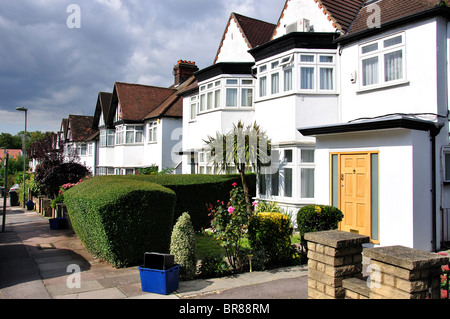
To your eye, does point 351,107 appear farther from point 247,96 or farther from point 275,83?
point 247,96

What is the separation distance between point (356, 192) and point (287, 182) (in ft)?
9.76

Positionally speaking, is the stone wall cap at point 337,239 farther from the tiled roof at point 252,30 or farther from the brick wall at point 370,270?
the tiled roof at point 252,30

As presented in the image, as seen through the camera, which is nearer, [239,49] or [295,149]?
[295,149]

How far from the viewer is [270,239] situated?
7738 mm

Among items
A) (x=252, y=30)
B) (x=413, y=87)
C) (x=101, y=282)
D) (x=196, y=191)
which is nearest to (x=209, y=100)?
(x=252, y=30)

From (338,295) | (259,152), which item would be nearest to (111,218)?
(338,295)

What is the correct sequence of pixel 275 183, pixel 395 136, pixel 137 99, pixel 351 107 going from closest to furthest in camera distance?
pixel 395 136
pixel 351 107
pixel 275 183
pixel 137 99

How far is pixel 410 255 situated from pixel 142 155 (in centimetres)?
2469

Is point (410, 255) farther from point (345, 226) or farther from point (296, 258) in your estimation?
point (345, 226)

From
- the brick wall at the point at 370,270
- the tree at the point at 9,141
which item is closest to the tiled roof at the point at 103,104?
the brick wall at the point at 370,270

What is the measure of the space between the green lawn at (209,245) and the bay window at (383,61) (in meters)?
5.54

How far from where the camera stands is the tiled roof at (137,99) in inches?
1059

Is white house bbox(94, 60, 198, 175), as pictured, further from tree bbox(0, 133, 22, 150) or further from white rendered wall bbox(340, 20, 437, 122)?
tree bbox(0, 133, 22, 150)

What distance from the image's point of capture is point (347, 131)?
31.0ft
